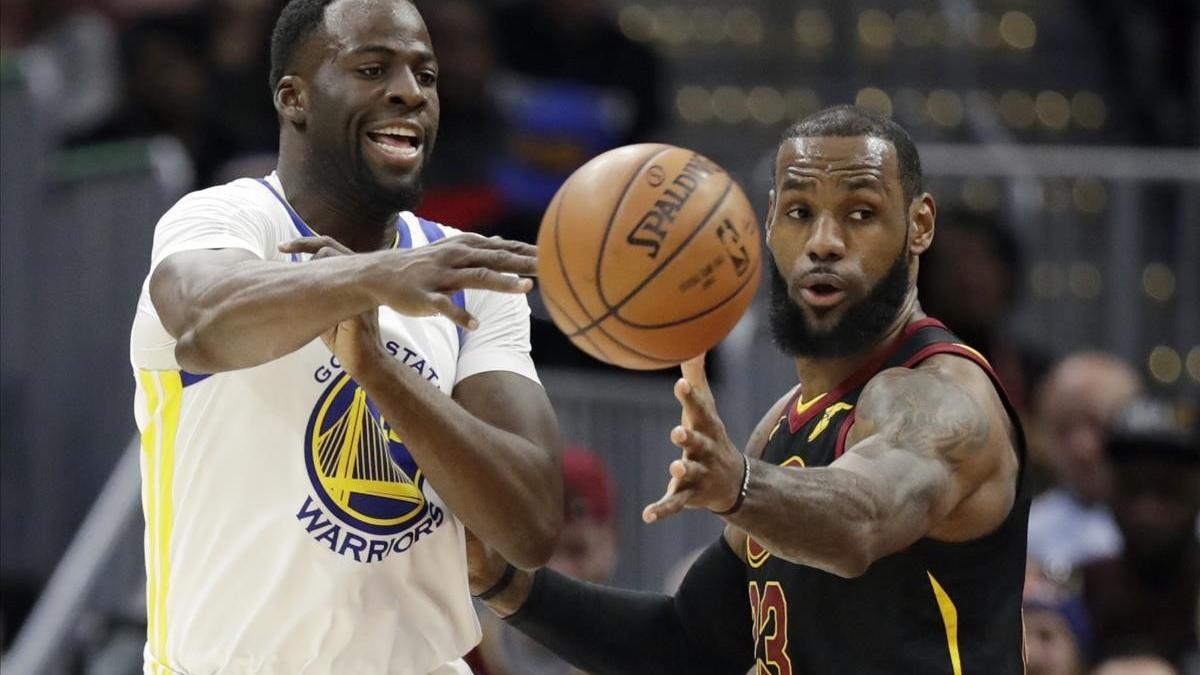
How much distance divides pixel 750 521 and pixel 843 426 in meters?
0.80

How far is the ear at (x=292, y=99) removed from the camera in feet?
17.0

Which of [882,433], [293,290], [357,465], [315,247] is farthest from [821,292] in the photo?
[293,290]

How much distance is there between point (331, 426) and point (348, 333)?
1.67 feet

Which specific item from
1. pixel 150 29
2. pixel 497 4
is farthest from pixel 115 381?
pixel 497 4

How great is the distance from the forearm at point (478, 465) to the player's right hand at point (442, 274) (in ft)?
1.17

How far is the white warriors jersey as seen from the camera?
486cm

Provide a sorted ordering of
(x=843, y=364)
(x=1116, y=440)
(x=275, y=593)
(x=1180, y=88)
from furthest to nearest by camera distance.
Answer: (x=1180, y=88)
(x=1116, y=440)
(x=843, y=364)
(x=275, y=593)

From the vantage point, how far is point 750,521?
4.39 m

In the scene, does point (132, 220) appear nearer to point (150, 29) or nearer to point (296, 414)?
point (150, 29)

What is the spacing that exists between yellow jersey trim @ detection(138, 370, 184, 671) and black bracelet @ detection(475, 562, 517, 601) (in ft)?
3.26

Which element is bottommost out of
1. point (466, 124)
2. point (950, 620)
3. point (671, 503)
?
point (466, 124)

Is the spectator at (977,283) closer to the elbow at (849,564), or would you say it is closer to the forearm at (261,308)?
the elbow at (849,564)

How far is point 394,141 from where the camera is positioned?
512cm

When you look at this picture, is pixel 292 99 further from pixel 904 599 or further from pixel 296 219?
pixel 904 599
